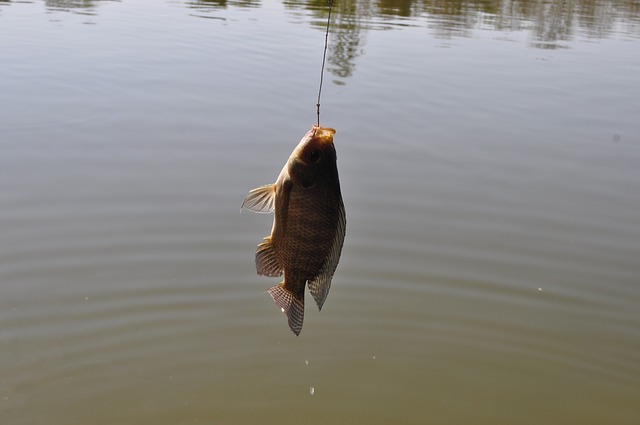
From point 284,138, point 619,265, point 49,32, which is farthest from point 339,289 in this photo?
point 49,32

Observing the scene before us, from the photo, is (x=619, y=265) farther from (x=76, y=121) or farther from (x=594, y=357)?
(x=76, y=121)

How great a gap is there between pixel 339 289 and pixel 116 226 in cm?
218

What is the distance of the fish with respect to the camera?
280 cm

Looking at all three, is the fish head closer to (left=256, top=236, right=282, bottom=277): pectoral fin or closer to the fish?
the fish

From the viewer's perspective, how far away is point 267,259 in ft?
10.1

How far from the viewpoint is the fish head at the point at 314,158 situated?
9.11 feet

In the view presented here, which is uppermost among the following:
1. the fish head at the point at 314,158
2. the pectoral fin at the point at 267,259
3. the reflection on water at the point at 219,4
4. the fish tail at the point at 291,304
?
the reflection on water at the point at 219,4

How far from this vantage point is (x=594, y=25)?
76.2 feet

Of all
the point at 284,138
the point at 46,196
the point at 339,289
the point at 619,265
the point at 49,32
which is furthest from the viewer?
the point at 49,32

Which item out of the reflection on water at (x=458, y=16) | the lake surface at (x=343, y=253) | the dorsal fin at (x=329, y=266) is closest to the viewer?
the dorsal fin at (x=329, y=266)

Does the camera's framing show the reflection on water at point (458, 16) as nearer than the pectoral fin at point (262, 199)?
No

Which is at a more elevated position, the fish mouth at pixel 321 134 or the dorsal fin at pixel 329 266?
the fish mouth at pixel 321 134

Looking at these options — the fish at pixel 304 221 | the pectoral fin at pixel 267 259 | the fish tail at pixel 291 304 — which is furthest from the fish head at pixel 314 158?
the fish tail at pixel 291 304

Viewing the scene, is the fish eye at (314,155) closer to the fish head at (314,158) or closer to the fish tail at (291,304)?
the fish head at (314,158)
